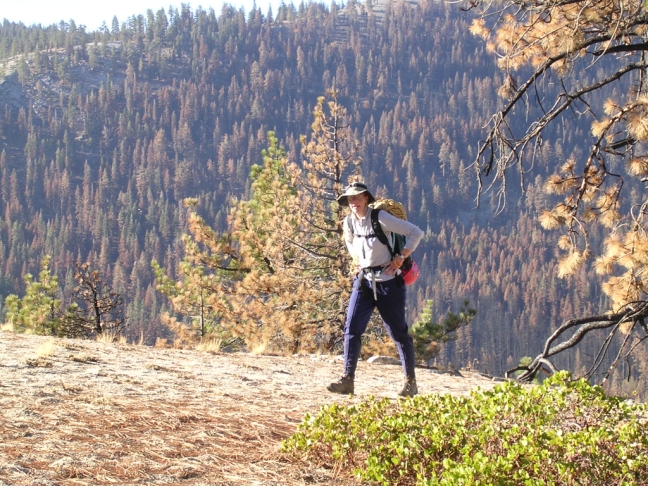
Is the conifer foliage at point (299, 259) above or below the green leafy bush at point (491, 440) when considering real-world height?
below

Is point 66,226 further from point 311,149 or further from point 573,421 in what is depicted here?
point 573,421

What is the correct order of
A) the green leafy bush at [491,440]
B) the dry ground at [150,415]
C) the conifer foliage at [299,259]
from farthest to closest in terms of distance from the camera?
the conifer foliage at [299,259] < the dry ground at [150,415] < the green leafy bush at [491,440]

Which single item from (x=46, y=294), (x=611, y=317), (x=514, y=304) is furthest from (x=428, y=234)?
(x=611, y=317)

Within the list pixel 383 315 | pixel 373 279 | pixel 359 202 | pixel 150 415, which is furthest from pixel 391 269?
pixel 150 415

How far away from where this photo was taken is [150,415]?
452 cm

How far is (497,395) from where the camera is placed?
12.4 feet

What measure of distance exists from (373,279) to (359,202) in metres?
0.58

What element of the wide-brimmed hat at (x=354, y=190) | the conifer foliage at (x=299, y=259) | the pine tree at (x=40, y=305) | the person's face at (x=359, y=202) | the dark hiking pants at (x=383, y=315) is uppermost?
the wide-brimmed hat at (x=354, y=190)

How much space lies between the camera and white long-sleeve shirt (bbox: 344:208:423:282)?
5.70 metres

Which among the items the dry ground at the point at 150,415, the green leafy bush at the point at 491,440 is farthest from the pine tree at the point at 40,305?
the green leafy bush at the point at 491,440

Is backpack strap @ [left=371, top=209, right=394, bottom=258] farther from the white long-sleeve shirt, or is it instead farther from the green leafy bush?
the green leafy bush

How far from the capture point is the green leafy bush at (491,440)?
307 cm

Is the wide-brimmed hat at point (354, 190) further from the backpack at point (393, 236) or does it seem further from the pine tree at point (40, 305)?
the pine tree at point (40, 305)

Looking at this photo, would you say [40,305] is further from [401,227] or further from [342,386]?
[401,227]
